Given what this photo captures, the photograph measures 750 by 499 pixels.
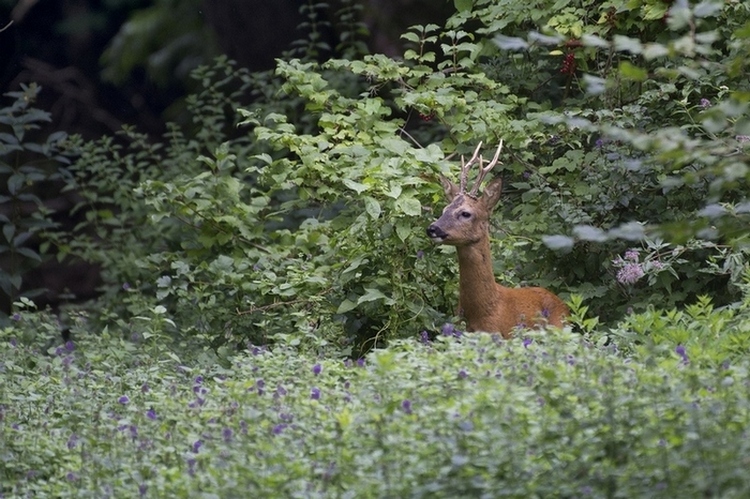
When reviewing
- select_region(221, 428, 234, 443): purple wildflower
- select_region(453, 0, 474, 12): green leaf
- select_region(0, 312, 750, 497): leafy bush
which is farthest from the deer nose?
select_region(221, 428, 234, 443): purple wildflower

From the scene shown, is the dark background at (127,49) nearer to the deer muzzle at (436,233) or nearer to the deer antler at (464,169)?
the deer antler at (464,169)

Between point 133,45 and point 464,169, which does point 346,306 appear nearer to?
point 464,169

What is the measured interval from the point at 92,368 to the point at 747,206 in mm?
3455

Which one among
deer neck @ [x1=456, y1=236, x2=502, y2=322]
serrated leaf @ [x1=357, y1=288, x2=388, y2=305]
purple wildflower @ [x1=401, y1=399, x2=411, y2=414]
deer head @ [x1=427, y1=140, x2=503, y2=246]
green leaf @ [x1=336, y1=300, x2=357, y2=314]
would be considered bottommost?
purple wildflower @ [x1=401, y1=399, x2=411, y2=414]

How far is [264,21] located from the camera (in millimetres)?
11383

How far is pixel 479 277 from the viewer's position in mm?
6648

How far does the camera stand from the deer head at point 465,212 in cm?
652

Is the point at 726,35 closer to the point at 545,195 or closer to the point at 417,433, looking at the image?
the point at 545,195

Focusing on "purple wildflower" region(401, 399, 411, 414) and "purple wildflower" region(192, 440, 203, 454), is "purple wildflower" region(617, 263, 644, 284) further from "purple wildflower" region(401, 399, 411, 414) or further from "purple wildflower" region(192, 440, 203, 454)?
"purple wildflower" region(192, 440, 203, 454)

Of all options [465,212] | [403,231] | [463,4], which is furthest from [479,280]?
[463,4]

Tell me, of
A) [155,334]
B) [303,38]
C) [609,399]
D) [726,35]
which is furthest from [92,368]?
[303,38]

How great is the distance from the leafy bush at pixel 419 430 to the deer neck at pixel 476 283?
1188 millimetres

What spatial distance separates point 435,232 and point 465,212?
230 mm

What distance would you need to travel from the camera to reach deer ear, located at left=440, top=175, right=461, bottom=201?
22.2ft
